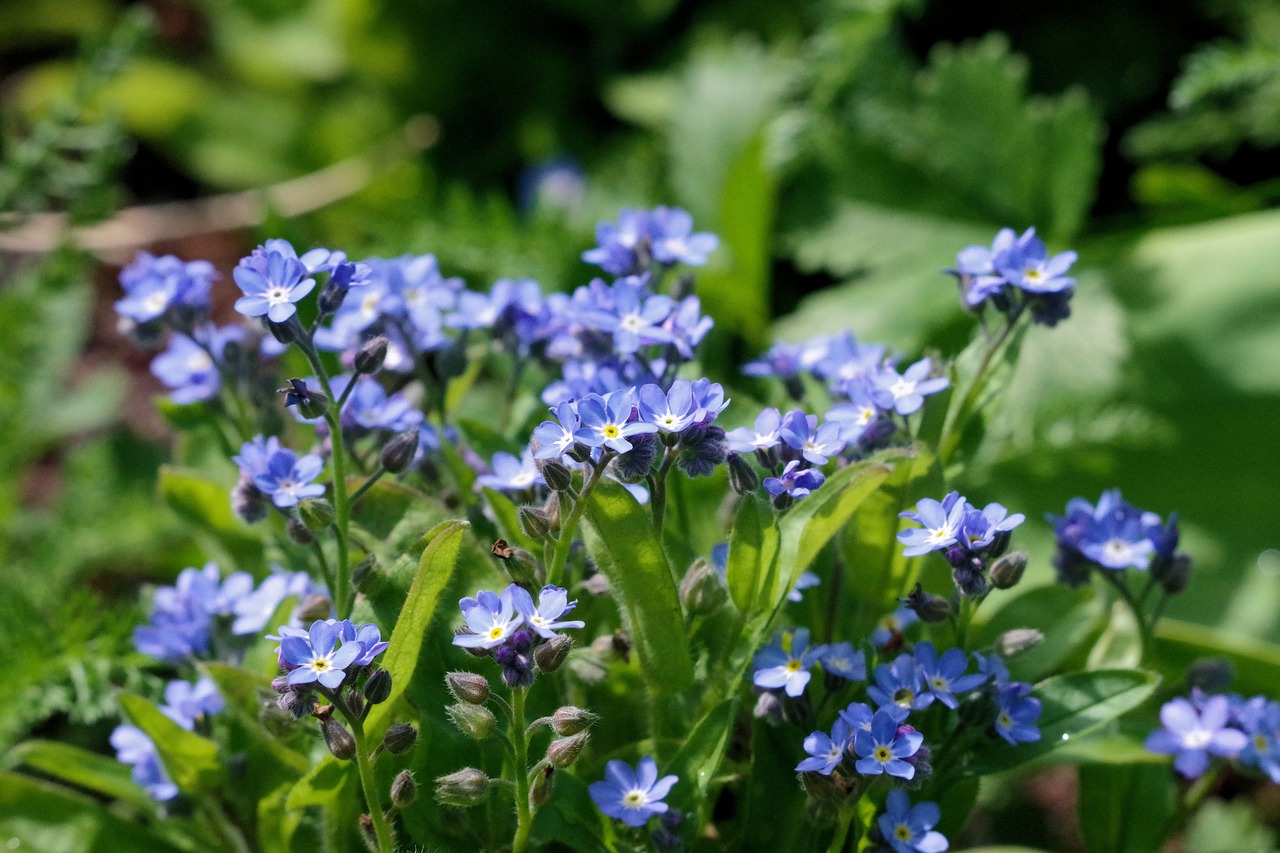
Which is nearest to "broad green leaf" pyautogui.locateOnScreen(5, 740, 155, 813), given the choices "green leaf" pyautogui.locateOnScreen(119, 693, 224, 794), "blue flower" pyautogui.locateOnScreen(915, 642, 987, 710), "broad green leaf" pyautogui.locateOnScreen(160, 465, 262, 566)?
"green leaf" pyautogui.locateOnScreen(119, 693, 224, 794)

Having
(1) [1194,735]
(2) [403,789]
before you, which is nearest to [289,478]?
(2) [403,789]

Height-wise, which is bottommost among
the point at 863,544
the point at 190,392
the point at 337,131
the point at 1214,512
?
the point at 1214,512

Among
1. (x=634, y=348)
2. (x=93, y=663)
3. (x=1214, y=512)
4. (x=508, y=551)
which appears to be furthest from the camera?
(x=1214, y=512)

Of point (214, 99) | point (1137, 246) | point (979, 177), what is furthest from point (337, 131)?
point (1137, 246)

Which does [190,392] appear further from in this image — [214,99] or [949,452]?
[214,99]

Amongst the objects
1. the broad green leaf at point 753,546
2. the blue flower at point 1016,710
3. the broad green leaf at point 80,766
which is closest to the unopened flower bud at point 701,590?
the broad green leaf at point 753,546

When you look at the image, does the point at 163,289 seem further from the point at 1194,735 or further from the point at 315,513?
the point at 1194,735

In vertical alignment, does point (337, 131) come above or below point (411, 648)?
below
